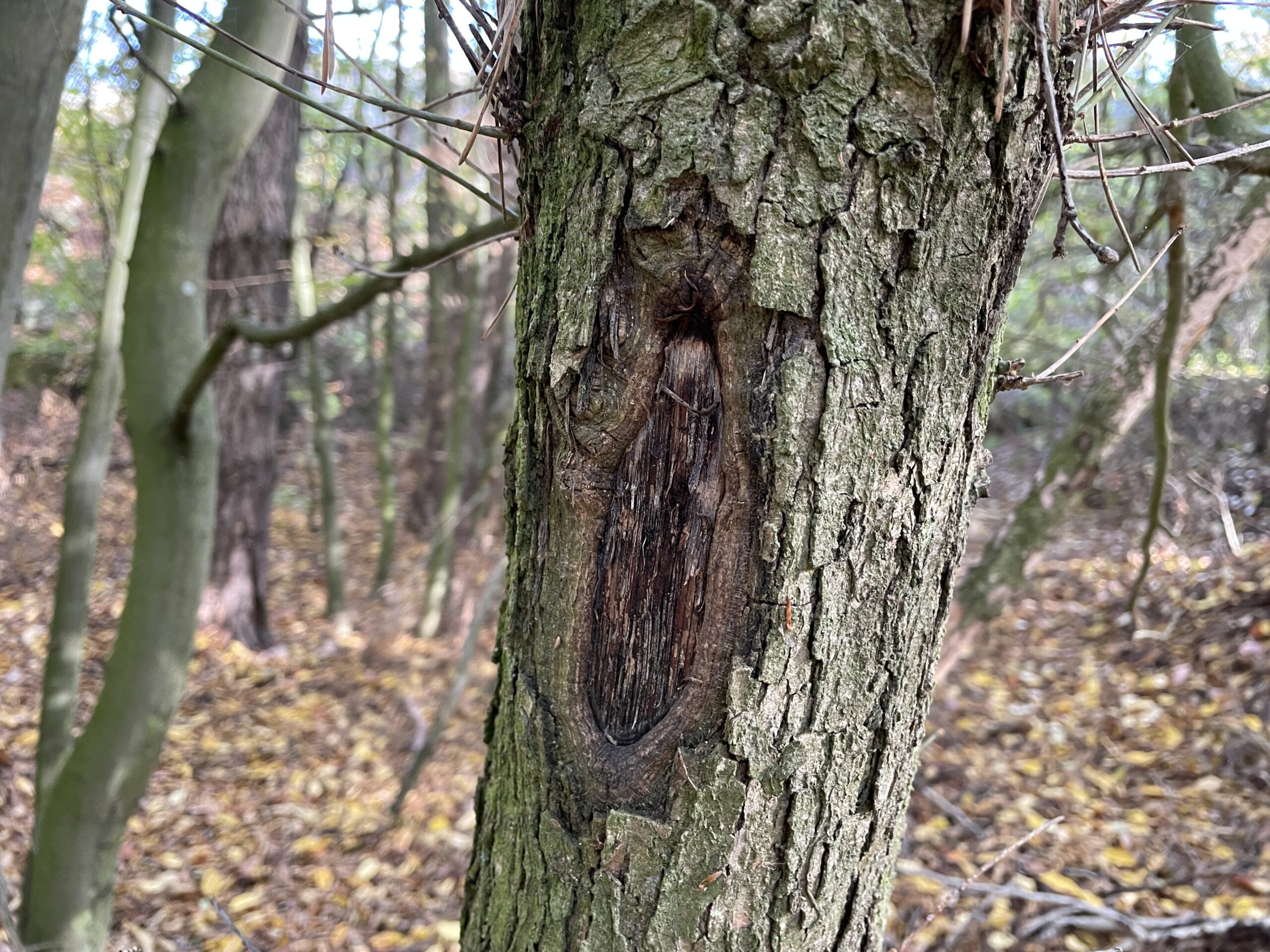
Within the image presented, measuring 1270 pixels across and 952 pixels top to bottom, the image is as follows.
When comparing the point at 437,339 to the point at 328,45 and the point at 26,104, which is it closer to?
the point at 26,104

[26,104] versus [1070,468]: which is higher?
[26,104]

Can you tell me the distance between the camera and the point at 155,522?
290cm

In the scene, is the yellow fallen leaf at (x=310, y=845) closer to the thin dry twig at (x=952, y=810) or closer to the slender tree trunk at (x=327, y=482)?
the slender tree trunk at (x=327, y=482)

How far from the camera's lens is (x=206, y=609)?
6230 mm

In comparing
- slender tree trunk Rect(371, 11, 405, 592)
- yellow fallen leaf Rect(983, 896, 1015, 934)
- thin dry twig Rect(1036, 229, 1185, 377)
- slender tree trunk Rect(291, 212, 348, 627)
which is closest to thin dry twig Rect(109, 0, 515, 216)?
thin dry twig Rect(1036, 229, 1185, 377)

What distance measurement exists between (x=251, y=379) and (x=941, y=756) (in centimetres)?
554

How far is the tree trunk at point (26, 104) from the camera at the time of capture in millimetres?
1688

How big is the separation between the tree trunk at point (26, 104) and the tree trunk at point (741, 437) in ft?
4.81

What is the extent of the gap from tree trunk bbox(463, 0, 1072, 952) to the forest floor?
2.53 m

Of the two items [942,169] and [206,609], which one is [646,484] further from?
[206,609]

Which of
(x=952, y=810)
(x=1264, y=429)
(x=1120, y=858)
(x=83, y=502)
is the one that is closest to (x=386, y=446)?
(x=83, y=502)

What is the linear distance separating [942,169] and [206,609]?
675 cm

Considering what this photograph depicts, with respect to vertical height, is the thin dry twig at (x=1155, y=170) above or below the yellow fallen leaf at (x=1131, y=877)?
above

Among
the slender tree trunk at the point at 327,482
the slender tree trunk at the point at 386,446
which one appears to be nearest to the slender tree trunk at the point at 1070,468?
the slender tree trunk at the point at 386,446
